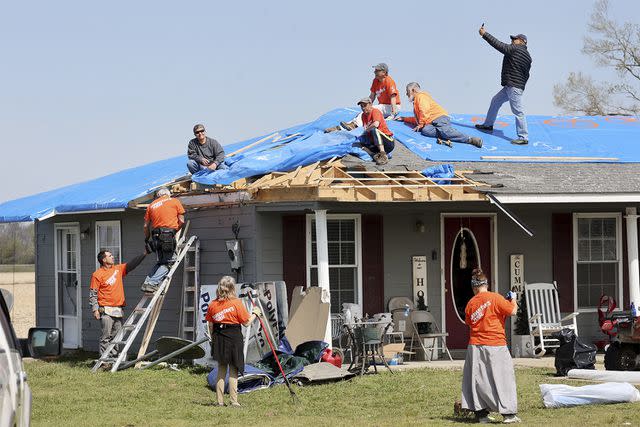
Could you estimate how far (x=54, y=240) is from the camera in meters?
23.2

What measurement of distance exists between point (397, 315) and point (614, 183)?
398 cm

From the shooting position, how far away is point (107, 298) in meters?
18.4

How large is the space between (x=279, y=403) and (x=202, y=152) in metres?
5.95

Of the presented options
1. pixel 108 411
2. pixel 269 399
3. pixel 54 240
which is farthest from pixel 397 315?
pixel 54 240

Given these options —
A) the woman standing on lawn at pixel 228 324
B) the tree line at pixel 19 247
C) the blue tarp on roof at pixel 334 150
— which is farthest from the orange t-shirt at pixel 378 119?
the tree line at pixel 19 247

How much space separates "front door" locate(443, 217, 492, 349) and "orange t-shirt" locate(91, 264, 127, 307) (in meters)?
5.24

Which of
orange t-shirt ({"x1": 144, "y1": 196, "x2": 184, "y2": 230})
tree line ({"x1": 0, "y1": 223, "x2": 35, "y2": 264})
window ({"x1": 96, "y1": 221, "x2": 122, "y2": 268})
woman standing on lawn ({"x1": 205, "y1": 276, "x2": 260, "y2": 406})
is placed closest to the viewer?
woman standing on lawn ({"x1": 205, "y1": 276, "x2": 260, "y2": 406})

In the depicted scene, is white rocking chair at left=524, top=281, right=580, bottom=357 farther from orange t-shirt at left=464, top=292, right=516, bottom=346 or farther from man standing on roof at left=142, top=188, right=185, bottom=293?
orange t-shirt at left=464, top=292, right=516, bottom=346

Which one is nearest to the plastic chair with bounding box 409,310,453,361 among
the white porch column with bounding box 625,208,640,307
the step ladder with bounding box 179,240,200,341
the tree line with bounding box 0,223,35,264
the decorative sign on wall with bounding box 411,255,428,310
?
the decorative sign on wall with bounding box 411,255,428,310

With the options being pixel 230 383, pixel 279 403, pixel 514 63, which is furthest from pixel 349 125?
pixel 230 383

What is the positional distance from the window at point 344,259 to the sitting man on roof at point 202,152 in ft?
6.67

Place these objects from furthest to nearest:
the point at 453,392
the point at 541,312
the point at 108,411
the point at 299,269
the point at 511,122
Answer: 1. the point at 511,122
2. the point at 541,312
3. the point at 299,269
4. the point at 453,392
5. the point at 108,411

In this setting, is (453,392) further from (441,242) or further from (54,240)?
(54,240)

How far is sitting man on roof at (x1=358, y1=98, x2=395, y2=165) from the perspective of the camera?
18.2 m
